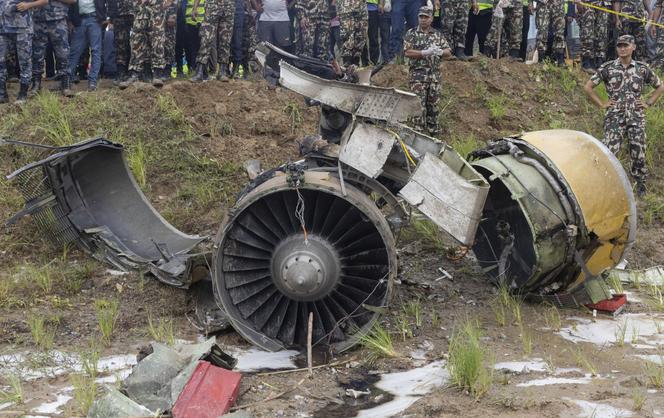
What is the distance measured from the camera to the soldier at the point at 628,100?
1006 centimetres

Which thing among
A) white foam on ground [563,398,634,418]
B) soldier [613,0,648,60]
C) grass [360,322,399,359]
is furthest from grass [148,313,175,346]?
soldier [613,0,648,60]

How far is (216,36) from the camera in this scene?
11.3 metres

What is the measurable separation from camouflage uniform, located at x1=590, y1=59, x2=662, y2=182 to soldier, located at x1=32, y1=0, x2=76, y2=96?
631cm

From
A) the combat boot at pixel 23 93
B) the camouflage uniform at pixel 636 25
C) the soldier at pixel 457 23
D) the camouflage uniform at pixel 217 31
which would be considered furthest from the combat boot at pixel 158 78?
the camouflage uniform at pixel 636 25

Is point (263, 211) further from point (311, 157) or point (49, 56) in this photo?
point (49, 56)

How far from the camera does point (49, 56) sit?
11.8 metres

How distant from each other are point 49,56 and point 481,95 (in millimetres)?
5862

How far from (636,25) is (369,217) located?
7.71 m

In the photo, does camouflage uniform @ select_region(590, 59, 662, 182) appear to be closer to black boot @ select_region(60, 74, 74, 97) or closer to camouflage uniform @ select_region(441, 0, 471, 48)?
camouflage uniform @ select_region(441, 0, 471, 48)

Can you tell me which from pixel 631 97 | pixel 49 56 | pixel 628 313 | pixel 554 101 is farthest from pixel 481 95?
pixel 49 56

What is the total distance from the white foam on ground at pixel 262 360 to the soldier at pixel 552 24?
7416 millimetres

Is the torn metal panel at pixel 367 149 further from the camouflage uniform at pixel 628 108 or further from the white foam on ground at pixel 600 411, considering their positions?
the camouflage uniform at pixel 628 108

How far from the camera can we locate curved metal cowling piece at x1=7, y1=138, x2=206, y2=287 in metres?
8.14

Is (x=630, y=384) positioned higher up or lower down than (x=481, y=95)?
lower down
